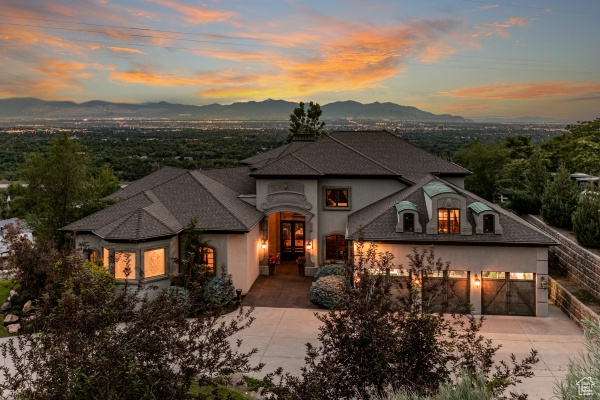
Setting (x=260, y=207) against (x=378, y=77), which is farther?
(x=378, y=77)

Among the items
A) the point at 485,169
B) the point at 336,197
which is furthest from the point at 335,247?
the point at 485,169

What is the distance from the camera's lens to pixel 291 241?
27094 mm

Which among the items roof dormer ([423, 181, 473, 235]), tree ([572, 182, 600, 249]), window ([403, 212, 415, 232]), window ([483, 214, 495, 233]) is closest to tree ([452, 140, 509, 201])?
tree ([572, 182, 600, 249])

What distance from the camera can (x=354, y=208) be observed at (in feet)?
78.9

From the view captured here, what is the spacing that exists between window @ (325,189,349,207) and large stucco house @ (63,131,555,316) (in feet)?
0.19

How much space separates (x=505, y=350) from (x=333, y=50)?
35476 mm

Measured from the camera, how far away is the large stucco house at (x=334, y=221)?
704 inches

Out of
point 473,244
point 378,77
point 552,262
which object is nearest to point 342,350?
point 473,244

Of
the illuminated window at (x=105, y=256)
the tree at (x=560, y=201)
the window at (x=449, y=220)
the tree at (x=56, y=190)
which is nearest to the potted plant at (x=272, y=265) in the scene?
the illuminated window at (x=105, y=256)

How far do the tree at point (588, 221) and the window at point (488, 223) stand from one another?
5.24 metres

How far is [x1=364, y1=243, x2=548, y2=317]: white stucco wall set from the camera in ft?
57.6

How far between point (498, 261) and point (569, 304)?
336 cm

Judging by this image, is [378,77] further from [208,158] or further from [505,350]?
[505,350]

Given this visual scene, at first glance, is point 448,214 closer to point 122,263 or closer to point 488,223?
point 488,223
